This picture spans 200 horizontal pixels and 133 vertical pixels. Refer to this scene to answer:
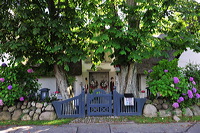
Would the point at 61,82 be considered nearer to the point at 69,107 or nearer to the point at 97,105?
the point at 69,107

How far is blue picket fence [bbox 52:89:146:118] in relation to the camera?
5457 millimetres

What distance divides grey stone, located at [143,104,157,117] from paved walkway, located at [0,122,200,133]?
2.19 ft

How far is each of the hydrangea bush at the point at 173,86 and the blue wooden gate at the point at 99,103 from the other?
67.5 inches

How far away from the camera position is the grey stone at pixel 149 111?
5377 millimetres

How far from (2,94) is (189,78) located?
24.1 ft

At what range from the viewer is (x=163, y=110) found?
5410 millimetres

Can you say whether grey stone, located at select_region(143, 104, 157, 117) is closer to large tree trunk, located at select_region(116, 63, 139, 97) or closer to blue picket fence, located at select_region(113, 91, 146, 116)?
blue picket fence, located at select_region(113, 91, 146, 116)

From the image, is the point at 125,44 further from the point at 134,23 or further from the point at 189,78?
the point at 189,78

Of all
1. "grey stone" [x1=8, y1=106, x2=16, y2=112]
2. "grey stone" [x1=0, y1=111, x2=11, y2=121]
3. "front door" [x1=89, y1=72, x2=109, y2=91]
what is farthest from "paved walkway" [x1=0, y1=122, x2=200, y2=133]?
"front door" [x1=89, y1=72, x2=109, y2=91]

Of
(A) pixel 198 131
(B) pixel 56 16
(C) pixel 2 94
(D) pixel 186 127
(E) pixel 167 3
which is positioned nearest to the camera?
(A) pixel 198 131

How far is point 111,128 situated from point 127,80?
246 centimetres

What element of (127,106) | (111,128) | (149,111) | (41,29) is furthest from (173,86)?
(41,29)

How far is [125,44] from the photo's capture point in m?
5.18

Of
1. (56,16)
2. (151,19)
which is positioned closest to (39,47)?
(56,16)
